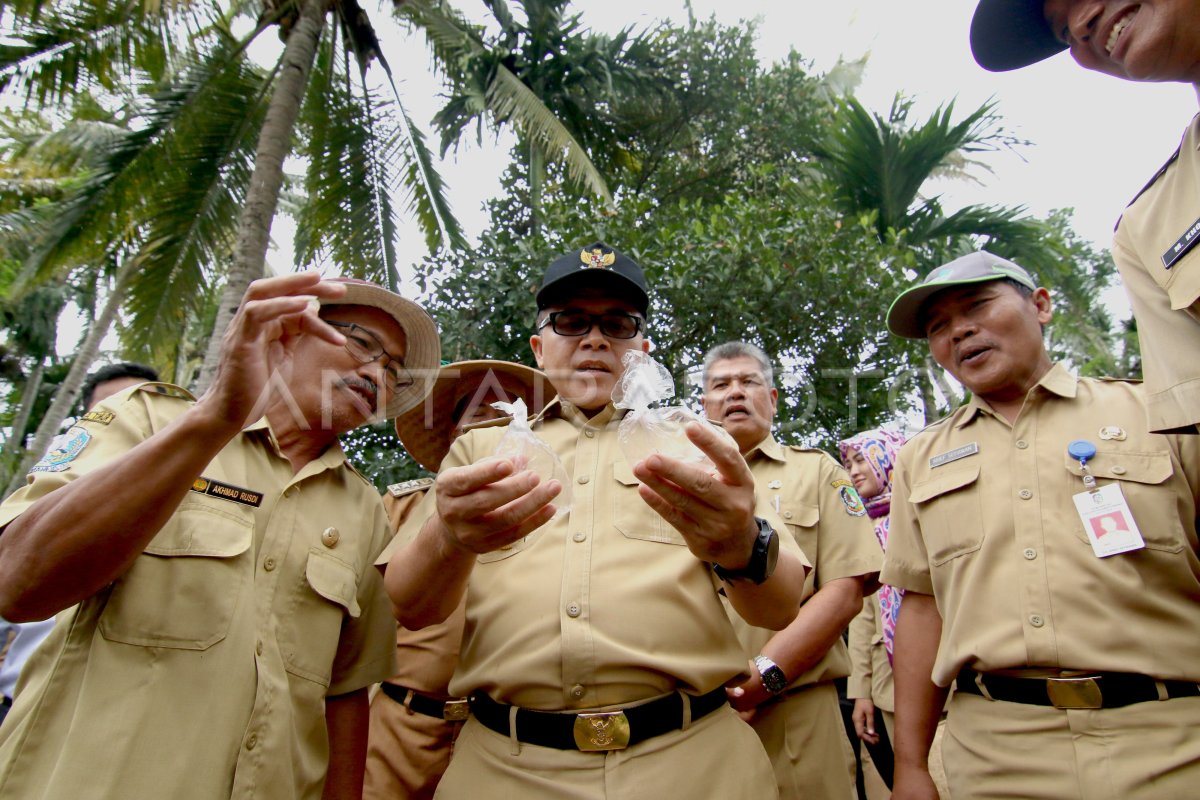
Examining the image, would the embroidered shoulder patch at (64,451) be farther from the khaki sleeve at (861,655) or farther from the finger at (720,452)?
the khaki sleeve at (861,655)

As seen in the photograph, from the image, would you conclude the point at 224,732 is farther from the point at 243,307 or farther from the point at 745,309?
the point at 745,309

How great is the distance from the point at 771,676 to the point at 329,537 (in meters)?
1.61

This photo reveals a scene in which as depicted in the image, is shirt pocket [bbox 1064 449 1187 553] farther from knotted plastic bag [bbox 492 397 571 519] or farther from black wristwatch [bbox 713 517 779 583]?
knotted plastic bag [bbox 492 397 571 519]

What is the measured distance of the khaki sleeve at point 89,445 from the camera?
1.68 meters

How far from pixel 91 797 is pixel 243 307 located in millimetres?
1091

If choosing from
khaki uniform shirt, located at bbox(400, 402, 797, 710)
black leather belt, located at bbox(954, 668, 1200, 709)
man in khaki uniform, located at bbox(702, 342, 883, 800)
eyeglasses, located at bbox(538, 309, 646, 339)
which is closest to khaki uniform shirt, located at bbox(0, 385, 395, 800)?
khaki uniform shirt, located at bbox(400, 402, 797, 710)

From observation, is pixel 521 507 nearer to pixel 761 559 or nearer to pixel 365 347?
pixel 761 559

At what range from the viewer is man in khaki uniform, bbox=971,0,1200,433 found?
1420 millimetres

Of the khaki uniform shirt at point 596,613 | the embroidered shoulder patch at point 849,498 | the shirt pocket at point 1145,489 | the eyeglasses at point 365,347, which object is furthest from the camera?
the embroidered shoulder patch at point 849,498

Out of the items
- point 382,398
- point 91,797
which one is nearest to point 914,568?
point 382,398

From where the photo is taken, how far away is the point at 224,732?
1.71 meters

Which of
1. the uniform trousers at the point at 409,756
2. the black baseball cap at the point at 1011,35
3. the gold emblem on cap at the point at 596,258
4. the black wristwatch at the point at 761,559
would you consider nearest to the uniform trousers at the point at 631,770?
the black wristwatch at the point at 761,559

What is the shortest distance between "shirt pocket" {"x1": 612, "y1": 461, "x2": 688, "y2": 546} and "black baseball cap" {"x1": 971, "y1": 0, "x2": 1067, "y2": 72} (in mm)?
1603

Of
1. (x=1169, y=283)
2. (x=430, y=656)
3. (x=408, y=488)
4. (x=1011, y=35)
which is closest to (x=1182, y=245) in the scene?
(x=1169, y=283)
